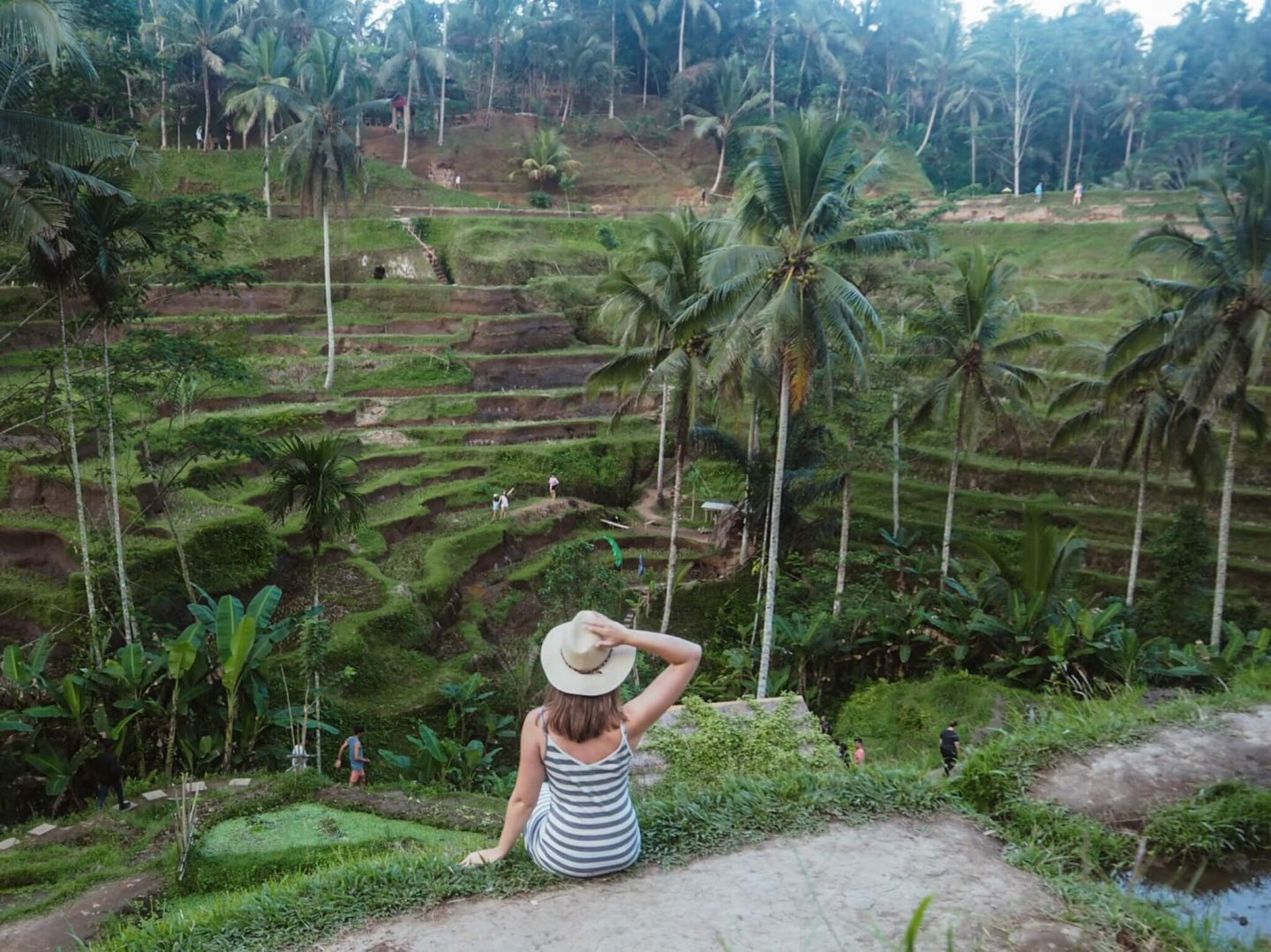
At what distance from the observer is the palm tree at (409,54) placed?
4662 centimetres

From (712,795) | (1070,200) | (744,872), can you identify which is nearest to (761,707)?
(712,795)

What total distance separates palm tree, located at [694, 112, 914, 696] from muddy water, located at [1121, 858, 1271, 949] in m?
9.62

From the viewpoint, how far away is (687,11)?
58.2 meters

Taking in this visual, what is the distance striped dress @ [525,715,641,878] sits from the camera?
4.24 meters

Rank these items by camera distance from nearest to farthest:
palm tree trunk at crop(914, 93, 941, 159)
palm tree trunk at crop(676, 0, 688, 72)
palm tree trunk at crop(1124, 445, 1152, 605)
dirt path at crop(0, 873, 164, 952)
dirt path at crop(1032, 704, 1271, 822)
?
dirt path at crop(1032, 704, 1271, 822), dirt path at crop(0, 873, 164, 952), palm tree trunk at crop(1124, 445, 1152, 605), palm tree trunk at crop(676, 0, 688, 72), palm tree trunk at crop(914, 93, 941, 159)

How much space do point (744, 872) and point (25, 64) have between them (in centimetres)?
1407

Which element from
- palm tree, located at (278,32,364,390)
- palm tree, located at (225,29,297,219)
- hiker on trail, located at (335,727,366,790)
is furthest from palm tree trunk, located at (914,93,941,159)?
hiker on trail, located at (335,727,366,790)

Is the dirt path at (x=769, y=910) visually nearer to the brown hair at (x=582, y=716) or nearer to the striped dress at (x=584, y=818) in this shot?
the striped dress at (x=584, y=818)

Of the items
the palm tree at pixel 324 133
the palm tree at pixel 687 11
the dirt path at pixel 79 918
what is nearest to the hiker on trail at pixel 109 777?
the dirt path at pixel 79 918

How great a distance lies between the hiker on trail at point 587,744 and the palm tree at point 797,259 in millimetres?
10740

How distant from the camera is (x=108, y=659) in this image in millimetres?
12562

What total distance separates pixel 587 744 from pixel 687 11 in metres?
62.4

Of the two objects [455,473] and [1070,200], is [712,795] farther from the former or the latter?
[1070,200]

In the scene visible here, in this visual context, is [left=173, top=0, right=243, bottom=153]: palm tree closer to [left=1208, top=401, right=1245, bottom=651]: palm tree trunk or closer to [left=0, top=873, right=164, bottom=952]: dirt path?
[left=0, top=873, right=164, bottom=952]: dirt path
